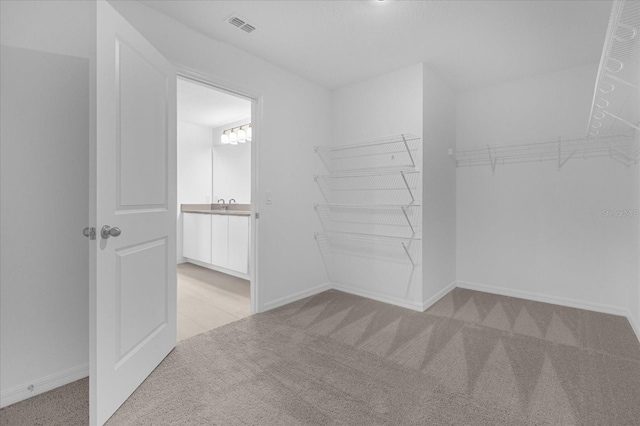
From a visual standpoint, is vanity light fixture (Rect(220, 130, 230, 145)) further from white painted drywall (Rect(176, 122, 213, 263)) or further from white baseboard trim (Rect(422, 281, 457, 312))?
white baseboard trim (Rect(422, 281, 457, 312))

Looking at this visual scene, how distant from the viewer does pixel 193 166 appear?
5.36 metres

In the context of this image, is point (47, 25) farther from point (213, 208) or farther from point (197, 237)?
point (213, 208)

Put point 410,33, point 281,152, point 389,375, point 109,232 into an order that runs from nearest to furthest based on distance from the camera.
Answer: point 109,232, point 389,375, point 410,33, point 281,152

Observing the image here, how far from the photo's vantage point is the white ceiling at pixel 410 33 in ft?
7.08

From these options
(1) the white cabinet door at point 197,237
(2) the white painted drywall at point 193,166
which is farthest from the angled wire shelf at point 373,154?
(2) the white painted drywall at point 193,166

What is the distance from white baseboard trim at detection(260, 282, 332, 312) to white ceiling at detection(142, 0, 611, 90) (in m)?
2.31

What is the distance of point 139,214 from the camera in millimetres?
1770

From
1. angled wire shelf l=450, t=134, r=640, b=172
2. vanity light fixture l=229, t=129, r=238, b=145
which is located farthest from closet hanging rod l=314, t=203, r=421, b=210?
vanity light fixture l=229, t=129, r=238, b=145

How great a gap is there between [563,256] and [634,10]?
2516 mm

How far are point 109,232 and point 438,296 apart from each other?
9.88 feet

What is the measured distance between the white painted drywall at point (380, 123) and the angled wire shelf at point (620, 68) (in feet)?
4.45

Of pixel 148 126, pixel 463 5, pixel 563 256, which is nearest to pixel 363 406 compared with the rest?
pixel 148 126

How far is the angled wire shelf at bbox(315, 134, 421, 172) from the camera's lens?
3092mm

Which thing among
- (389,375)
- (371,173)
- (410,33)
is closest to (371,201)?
(371,173)
